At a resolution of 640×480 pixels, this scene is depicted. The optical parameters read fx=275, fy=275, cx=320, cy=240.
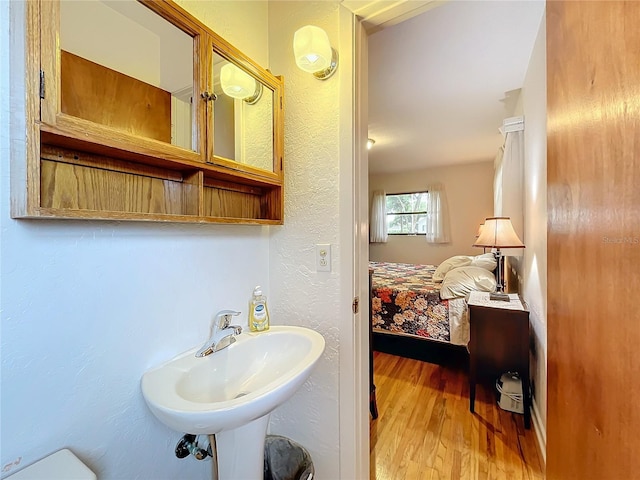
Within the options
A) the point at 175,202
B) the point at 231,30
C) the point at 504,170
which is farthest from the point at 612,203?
the point at 504,170

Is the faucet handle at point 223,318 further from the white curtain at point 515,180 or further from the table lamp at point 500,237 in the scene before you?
the white curtain at point 515,180

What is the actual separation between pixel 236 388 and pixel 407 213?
5.08 meters

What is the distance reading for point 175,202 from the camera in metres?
0.89

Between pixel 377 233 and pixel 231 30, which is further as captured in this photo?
pixel 377 233

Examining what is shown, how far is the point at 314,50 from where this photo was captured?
100 centimetres

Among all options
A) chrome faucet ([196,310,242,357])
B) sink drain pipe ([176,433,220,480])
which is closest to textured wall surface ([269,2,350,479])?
chrome faucet ([196,310,242,357])

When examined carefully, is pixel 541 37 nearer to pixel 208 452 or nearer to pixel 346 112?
pixel 346 112

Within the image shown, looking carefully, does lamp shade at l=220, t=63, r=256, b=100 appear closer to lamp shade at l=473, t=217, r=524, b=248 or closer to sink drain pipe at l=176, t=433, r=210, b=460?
sink drain pipe at l=176, t=433, r=210, b=460

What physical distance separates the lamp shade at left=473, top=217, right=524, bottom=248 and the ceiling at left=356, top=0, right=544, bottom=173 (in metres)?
1.14

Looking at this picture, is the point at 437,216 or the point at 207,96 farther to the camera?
the point at 437,216

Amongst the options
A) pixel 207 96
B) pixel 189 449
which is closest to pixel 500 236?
pixel 207 96

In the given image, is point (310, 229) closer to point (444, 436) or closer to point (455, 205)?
point (444, 436)

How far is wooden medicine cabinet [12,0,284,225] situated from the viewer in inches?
22.0

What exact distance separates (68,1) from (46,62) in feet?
0.62
